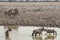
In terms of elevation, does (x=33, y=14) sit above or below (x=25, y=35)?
above

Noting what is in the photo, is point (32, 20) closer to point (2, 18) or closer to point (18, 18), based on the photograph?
point (18, 18)

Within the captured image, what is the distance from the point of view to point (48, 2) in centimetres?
151

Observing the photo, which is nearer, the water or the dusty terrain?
the water

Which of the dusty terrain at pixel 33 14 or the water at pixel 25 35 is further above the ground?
the dusty terrain at pixel 33 14

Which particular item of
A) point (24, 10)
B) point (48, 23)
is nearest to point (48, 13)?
point (48, 23)

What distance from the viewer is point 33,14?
4.87 feet

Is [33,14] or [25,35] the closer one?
[25,35]

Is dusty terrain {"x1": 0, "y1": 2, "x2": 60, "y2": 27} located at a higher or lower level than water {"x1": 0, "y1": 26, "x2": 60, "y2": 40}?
higher

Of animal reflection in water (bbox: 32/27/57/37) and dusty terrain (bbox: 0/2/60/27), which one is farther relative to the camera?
dusty terrain (bbox: 0/2/60/27)

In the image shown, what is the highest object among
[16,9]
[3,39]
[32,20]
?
[16,9]

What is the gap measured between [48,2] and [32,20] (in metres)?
0.24

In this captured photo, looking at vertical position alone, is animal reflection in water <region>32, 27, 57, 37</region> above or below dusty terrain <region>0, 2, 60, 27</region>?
below

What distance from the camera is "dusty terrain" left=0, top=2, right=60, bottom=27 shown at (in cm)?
146

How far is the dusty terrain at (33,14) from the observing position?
4.78ft
